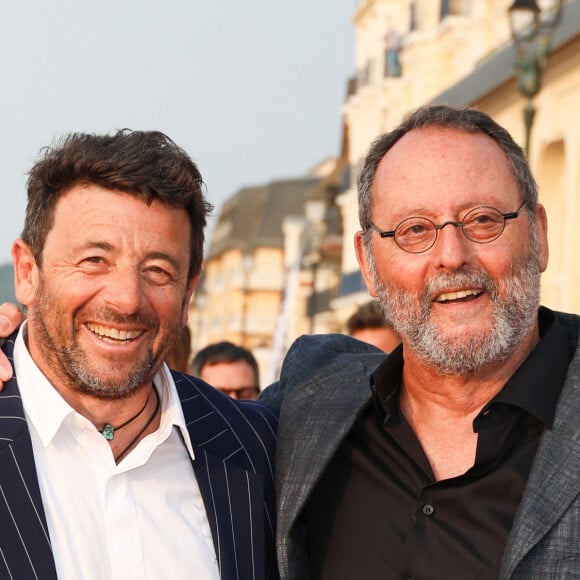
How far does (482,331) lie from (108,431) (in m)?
1.31

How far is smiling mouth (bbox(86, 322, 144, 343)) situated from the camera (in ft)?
16.0

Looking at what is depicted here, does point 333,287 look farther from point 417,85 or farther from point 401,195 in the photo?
point 401,195

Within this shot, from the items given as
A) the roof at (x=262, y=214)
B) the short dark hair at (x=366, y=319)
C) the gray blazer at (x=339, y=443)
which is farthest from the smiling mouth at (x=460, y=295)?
the roof at (x=262, y=214)

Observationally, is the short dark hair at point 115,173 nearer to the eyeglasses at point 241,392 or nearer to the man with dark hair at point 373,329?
the man with dark hair at point 373,329

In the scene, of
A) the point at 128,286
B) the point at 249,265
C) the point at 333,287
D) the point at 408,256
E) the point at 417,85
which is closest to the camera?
the point at 128,286

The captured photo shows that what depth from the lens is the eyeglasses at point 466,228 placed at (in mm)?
5133

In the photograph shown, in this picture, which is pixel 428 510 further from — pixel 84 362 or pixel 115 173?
pixel 115 173

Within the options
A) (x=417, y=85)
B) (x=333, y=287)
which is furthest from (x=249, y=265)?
(x=417, y=85)

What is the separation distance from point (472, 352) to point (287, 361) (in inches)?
48.0

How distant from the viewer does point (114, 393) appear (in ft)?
16.0

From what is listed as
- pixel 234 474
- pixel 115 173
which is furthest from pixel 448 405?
pixel 115 173

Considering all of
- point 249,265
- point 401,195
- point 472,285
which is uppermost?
point 249,265

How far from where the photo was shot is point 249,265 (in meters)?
57.4

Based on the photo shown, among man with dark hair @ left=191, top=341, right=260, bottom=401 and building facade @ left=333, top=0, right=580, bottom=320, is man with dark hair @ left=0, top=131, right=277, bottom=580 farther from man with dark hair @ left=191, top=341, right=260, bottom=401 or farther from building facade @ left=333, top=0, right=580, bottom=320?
man with dark hair @ left=191, top=341, right=260, bottom=401
